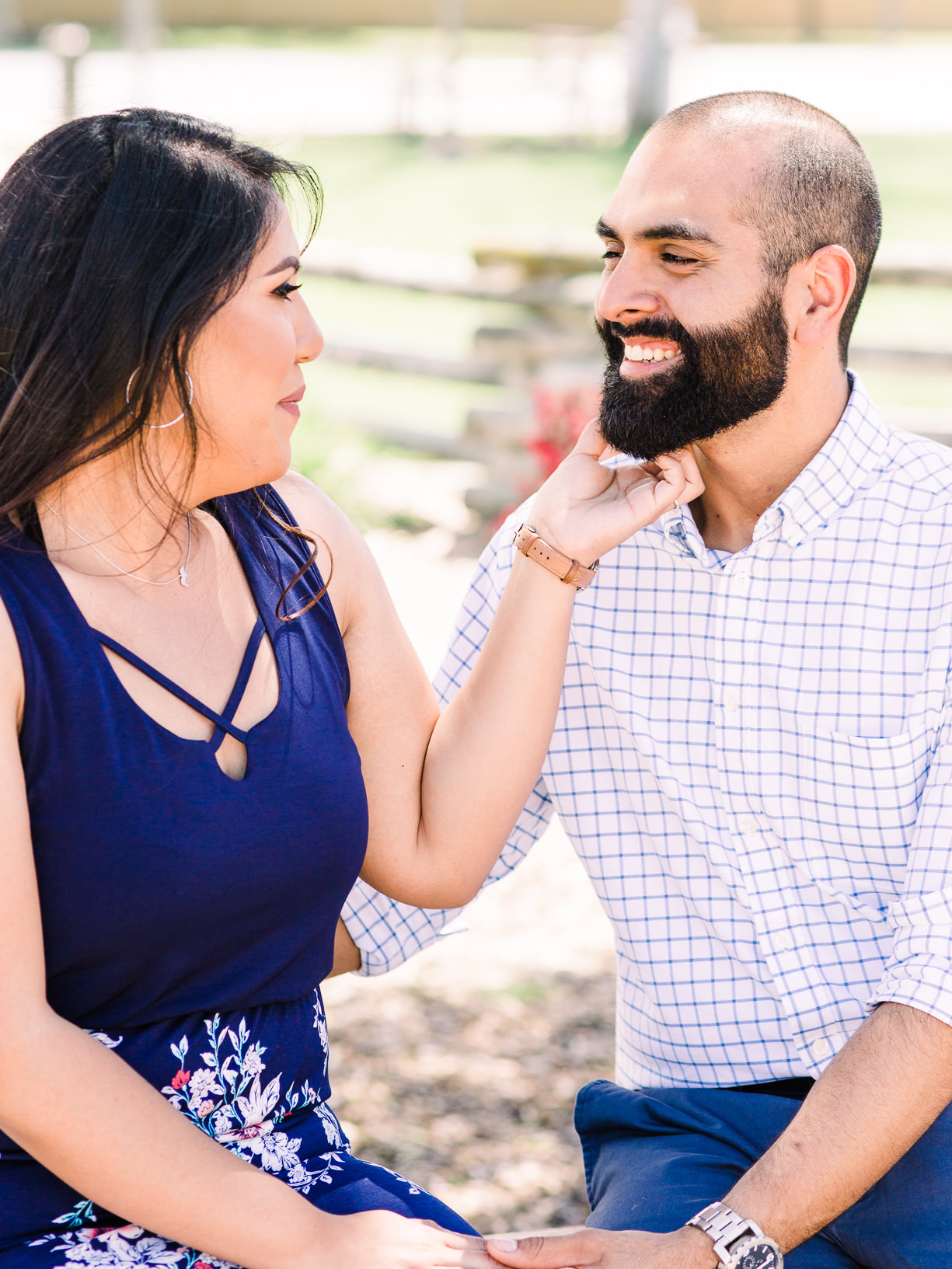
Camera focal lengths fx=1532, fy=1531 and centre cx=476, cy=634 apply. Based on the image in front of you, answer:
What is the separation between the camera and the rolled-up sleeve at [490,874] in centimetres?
266

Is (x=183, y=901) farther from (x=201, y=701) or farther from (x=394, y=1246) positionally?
(x=394, y=1246)

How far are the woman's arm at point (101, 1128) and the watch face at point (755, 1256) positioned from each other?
0.51 meters

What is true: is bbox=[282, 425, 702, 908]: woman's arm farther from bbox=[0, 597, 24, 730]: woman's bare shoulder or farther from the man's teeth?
bbox=[0, 597, 24, 730]: woman's bare shoulder

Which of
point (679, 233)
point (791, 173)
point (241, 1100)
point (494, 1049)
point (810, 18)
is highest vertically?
point (810, 18)

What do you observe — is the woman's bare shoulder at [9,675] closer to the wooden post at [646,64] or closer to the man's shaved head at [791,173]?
the man's shaved head at [791,173]

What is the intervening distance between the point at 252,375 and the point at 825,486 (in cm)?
102

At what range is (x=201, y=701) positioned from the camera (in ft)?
6.81

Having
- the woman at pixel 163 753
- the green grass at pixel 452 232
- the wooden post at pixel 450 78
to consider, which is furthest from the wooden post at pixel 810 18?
the woman at pixel 163 753

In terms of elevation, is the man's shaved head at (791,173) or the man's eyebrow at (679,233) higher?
the man's shaved head at (791,173)

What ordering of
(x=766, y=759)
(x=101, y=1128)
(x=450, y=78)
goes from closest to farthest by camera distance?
(x=101, y=1128), (x=766, y=759), (x=450, y=78)

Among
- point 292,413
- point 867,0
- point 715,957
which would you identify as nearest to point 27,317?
point 292,413

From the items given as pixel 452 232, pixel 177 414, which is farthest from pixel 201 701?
pixel 452 232

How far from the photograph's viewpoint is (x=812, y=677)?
8.33 ft

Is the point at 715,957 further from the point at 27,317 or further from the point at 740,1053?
the point at 27,317
